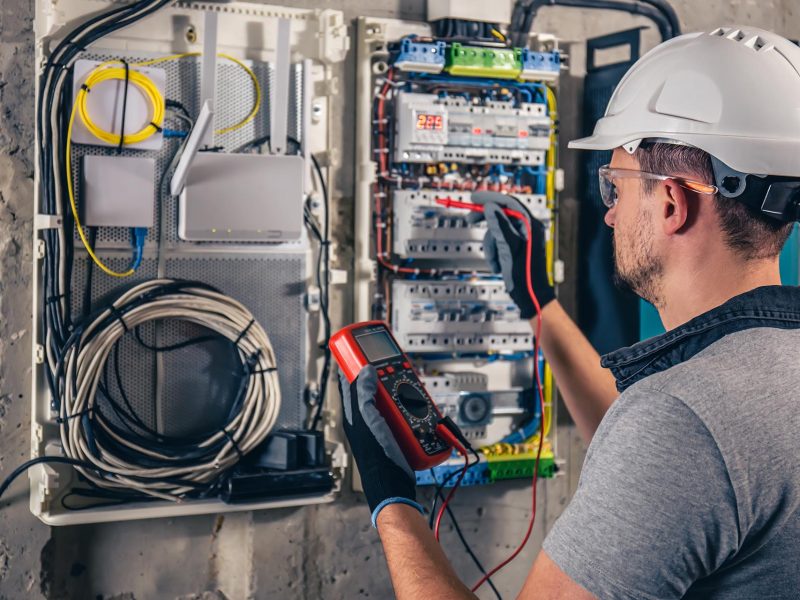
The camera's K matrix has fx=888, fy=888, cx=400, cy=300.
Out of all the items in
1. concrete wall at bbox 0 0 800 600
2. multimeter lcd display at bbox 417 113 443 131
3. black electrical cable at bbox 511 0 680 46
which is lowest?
concrete wall at bbox 0 0 800 600

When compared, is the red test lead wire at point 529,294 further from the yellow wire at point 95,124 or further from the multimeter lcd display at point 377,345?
the yellow wire at point 95,124

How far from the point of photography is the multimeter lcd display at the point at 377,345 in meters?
1.93

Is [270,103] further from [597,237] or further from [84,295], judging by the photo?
[597,237]

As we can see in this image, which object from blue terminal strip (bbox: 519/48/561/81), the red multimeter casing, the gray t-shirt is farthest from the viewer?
blue terminal strip (bbox: 519/48/561/81)

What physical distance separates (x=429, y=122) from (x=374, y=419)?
97 cm

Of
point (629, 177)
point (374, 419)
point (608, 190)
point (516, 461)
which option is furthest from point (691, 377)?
point (516, 461)

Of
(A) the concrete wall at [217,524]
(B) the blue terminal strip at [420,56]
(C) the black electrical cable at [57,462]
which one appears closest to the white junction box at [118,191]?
(A) the concrete wall at [217,524]

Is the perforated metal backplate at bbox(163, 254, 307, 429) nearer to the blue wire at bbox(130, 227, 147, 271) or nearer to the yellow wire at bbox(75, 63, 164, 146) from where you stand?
the blue wire at bbox(130, 227, 147, 271)

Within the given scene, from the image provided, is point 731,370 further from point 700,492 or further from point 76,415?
point 76,415

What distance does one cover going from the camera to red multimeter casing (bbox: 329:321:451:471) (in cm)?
179

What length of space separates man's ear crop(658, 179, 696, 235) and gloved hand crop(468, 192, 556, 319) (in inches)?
33.3

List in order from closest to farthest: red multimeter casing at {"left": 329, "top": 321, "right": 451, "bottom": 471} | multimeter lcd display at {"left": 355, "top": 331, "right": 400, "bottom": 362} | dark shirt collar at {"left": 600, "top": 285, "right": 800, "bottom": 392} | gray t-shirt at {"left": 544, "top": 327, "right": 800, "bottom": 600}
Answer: gray t-shirt at {"left": 544, "top": 327, "right": 800, "bottom": 600} < dark shirt collar at {"left": 600, "top": 285, "right": 800, "bottom": 392} < red multimeter casing at {"left": 329, "top": 321, "right": 451, "bottom": 471} < multimeter lcd display at {"left": 355, "top": 331, "right": 400, "bottom": 362}

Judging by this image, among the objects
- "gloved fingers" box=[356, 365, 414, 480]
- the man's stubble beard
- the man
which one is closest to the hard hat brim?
the man

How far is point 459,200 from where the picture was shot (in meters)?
2.40
